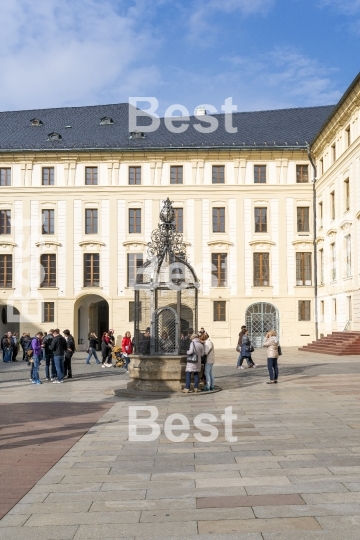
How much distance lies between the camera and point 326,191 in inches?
1594

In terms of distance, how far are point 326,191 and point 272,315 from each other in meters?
8.35

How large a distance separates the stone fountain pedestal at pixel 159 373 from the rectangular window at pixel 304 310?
26.8 metres

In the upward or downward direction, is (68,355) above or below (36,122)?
below

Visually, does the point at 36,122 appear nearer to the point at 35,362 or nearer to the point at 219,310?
the point at 219,310

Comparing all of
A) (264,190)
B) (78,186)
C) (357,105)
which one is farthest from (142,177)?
(357,105)

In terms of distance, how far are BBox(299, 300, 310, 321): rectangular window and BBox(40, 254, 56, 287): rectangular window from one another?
613 inches

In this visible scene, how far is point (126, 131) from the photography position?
45.6 m

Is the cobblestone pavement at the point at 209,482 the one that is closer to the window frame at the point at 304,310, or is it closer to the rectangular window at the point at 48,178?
the window frame at the point at 304,310

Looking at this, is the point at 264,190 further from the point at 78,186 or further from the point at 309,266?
the point at 78,186

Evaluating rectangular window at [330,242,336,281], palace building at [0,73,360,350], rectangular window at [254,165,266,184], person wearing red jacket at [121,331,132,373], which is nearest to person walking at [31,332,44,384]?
person wearing red jacket at [121,331,132,373]

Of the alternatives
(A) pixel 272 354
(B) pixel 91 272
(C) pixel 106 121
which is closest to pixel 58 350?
(A) pixel 272 354

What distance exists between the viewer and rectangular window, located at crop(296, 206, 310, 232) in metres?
43.2

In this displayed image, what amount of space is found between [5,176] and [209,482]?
39159 mm

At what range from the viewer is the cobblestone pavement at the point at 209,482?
5547mm
